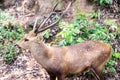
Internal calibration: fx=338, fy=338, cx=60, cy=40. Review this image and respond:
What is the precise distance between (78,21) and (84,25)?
0.22 meters

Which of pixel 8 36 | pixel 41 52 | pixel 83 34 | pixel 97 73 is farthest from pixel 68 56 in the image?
pixel 8 36

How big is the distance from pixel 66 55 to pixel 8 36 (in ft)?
11.2

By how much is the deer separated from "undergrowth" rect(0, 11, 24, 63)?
2.21 m

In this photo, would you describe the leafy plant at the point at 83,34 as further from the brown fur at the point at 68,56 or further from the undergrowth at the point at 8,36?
the undergrowth at the point at 8,36

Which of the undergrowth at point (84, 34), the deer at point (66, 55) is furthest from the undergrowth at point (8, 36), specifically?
the deer at point (66, 55)

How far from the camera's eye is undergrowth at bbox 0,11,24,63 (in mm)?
9334

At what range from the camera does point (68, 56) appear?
725cm

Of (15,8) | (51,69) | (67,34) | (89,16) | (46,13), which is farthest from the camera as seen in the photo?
(15,8)

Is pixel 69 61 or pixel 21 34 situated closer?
pixel 69 61

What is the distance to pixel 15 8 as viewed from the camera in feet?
37.4

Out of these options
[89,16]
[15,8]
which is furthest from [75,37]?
[15,8]

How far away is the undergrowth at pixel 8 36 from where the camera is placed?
9334 millimetres

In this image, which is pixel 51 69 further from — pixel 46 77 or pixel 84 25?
pixel 84 25

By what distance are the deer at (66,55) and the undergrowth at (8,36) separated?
86.9 inches
